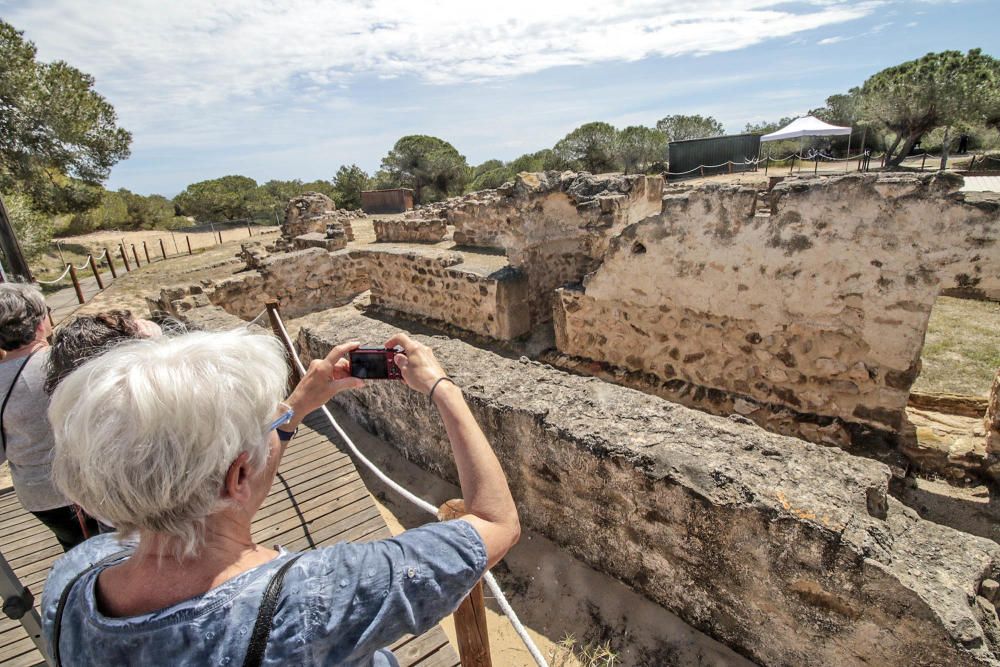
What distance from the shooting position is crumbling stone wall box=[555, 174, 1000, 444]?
3.66 meters

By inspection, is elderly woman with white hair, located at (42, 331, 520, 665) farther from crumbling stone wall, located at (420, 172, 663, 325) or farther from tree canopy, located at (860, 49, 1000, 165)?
tree canopy, located at (860, 49, 1000, 165)

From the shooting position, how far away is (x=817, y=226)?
13.3ft

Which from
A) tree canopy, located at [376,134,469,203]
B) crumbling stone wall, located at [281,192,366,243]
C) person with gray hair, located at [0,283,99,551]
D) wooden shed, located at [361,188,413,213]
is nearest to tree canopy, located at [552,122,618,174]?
tree canopy, located at [376,134,469,203]

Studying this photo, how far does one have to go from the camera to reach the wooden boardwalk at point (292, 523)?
2.53 m

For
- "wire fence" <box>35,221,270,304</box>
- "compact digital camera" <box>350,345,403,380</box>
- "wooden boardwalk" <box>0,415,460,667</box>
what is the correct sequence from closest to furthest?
"compact digital camera" <box>350,345,403,380</box>
"wooden boardwalk" <box>0,415,460,667</box>
"wire fence" <box>35,221,270,304</box>

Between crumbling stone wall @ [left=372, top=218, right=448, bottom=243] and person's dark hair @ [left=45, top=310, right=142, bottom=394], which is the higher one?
person's dark hair @ [left=45, top=310, right=142, bottom=394]

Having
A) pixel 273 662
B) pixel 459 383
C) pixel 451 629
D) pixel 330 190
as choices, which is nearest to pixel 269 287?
pixel 459 383

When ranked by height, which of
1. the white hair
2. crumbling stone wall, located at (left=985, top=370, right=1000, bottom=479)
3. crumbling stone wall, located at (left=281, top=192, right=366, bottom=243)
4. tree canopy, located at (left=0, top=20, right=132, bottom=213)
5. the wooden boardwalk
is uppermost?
tree canopy, located at (left=0, top=20, right=132, bottom=213)

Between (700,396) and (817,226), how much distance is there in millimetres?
1885

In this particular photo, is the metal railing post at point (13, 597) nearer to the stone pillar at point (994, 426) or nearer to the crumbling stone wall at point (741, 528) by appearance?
the crumbling stone wall at point (741, 528)

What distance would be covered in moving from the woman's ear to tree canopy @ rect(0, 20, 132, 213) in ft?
72.4

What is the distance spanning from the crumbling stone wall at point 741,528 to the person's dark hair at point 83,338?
5.67 feet

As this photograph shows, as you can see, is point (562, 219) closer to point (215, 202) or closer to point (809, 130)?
point (809, 130)

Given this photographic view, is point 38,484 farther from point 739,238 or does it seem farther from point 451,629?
point 739,238
